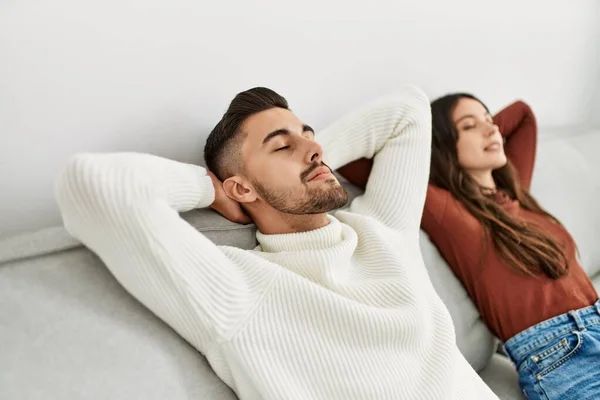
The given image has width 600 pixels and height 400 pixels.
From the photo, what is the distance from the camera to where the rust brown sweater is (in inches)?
54.3

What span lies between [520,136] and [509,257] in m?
0.59

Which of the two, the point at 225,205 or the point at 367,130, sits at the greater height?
the point at 367,130

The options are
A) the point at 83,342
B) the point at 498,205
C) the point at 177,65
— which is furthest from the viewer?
the point at 498,205

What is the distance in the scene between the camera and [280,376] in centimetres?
87

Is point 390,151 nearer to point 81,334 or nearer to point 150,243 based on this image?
point 150,243

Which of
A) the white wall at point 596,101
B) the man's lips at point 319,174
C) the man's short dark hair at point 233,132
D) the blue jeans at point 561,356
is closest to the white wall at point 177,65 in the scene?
the man's short dark hair at point 233,132

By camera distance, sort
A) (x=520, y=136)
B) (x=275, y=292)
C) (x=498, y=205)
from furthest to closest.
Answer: (x=520, y=136), (x=498, y=205), (x=275, y=292)

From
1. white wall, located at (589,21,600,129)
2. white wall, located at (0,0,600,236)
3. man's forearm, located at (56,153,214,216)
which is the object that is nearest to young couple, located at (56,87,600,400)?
man's forearm, located at (56,153,214,216)

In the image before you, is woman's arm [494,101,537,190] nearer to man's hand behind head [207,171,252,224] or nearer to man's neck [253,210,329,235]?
man's neck [253,210,329,235]

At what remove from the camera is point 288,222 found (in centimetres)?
110

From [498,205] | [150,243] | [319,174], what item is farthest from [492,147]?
[150,243]

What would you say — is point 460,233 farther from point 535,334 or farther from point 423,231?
point 535,334

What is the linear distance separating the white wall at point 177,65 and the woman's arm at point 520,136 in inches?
9.5

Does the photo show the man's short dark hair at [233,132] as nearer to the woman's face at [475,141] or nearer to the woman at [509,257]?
the woman at [509,257]
